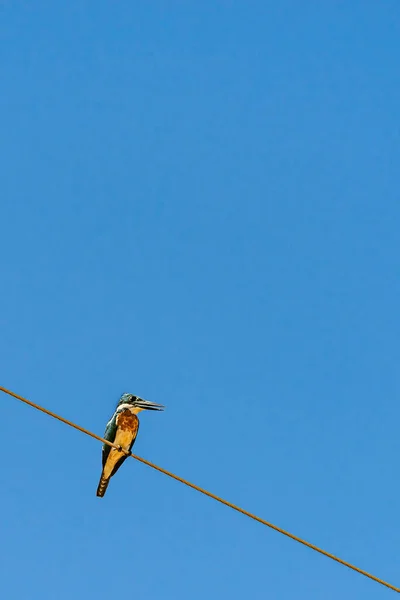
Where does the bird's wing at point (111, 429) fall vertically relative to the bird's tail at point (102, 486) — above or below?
above

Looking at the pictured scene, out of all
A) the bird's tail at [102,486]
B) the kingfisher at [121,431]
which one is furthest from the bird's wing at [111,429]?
the bird's tail at [102,486]

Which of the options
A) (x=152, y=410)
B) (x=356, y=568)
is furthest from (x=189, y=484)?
(x=152, y=410)

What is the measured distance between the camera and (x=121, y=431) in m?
12.9

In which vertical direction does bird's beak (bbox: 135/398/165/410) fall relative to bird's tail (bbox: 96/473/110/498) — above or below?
above

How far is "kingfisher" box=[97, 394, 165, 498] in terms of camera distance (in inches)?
485

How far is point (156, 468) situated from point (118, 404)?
7.09m

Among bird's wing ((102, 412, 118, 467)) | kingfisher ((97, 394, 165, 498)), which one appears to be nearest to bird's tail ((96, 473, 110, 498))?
kingfisher ((97, 394, 165, 498))

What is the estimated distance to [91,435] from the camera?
264 inches

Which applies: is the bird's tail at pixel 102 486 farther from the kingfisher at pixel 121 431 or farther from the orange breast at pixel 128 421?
the orange breast at pixel 128 421

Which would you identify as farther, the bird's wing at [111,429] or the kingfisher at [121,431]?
the bird's wing at [111,429]

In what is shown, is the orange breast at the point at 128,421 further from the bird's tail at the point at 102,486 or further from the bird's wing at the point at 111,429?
the bird's tail at the point at 102,486

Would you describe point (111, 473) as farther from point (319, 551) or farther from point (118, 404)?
point (319, 551)

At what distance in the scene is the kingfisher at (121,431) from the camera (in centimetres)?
1232

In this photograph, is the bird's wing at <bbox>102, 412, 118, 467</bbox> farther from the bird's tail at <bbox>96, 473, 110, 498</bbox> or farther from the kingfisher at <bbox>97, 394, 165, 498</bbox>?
the bird's tail at <bbox>96, 473, 110, 498</bbox>
